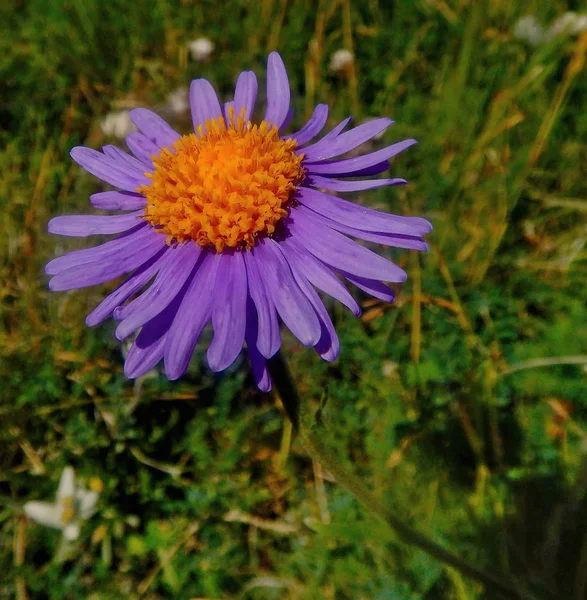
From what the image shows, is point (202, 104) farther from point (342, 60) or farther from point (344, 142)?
point (342, 60)

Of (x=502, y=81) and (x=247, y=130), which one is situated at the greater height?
(x=502, y=81)

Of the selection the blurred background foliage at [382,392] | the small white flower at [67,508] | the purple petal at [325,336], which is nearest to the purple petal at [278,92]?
the purple petal at [325,336]

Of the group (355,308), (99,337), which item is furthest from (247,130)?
(99,337)

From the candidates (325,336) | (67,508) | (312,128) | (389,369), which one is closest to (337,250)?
(325,336)

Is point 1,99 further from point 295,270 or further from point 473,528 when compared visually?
point 473,528

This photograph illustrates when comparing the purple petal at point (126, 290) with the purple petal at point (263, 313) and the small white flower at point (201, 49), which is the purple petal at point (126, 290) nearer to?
the purple petal at point (263, 313)
